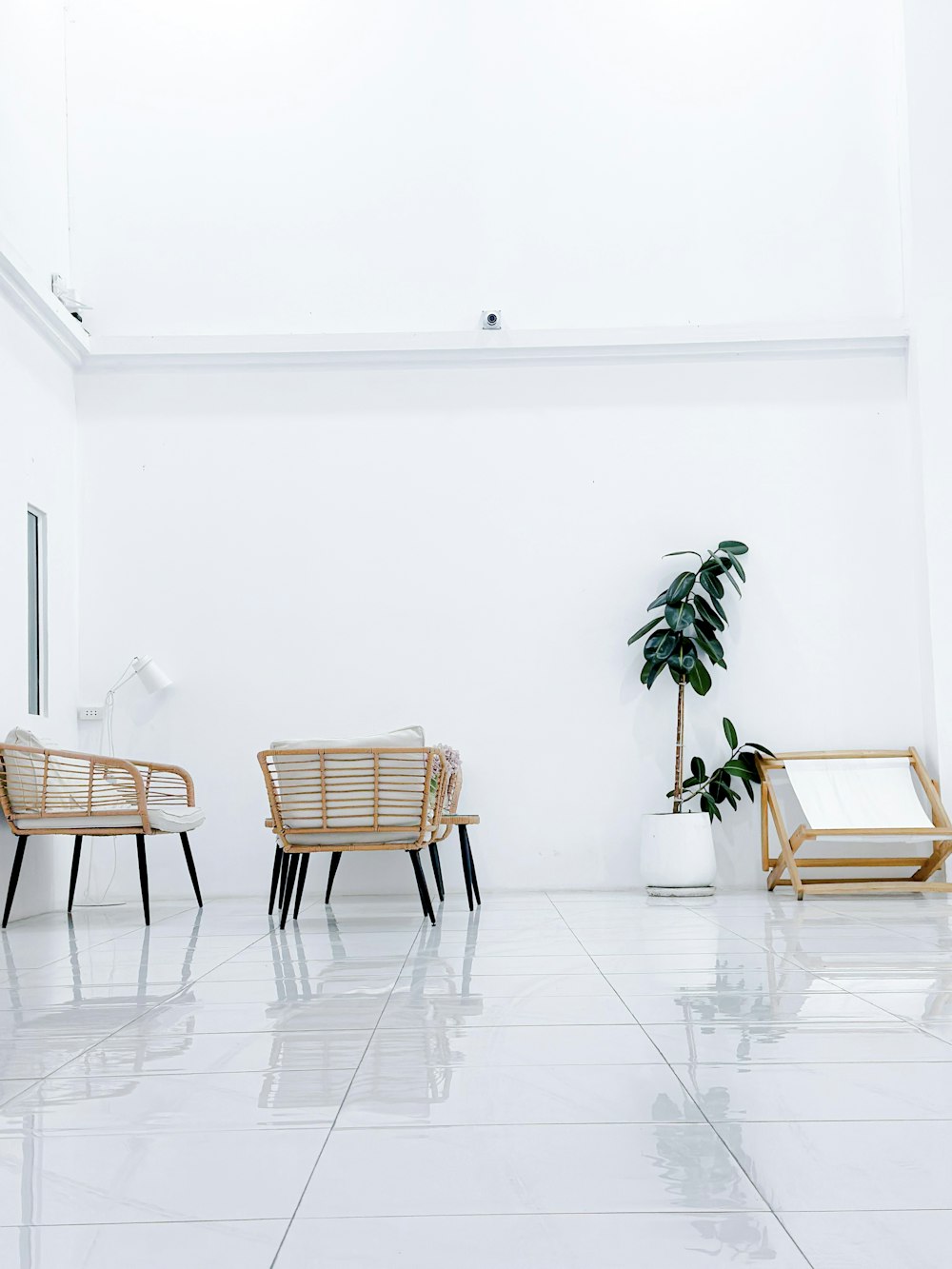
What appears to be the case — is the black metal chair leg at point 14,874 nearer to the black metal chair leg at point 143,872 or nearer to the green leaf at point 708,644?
the black metal chair leg at point 143,872

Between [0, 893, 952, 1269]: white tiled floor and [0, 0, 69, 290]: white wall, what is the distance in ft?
12.7

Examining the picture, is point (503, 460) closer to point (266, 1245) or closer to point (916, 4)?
point (916, 4)

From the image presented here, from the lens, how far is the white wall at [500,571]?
6379 millimetres

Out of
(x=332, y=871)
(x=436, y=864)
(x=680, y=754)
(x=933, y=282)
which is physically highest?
(x=933, y=282)

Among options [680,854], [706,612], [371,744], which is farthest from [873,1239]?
[706,612]

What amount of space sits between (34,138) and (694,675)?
4.30 meters

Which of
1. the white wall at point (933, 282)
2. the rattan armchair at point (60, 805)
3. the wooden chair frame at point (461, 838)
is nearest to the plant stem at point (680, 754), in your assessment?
the wooden chair frame at point (461, 838)

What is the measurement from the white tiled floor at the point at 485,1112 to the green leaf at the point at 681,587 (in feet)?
9.11

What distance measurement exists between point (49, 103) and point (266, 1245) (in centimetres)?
659

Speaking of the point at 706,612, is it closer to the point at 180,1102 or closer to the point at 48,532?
the point at 48,532

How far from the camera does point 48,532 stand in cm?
606

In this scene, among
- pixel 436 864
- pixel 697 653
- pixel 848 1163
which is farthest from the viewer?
pixel 697 653

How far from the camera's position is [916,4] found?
657 centimetres

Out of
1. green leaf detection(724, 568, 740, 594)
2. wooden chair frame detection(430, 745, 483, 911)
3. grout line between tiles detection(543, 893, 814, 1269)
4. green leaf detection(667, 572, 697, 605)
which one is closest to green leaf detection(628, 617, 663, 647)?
Result: green leaf detection(667, 572, 697, 605)
